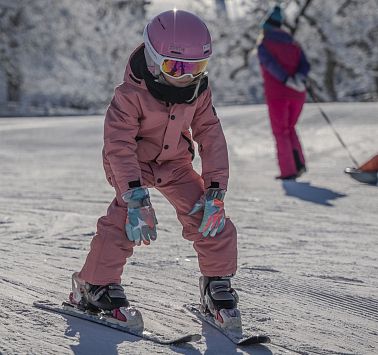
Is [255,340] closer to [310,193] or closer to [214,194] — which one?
[214,194]

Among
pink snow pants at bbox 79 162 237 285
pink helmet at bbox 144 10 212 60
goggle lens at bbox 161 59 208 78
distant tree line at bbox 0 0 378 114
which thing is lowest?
pink snow pants at bbox 79 162 237 285

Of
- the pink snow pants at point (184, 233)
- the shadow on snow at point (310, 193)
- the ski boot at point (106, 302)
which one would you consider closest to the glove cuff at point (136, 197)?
the pink snow pants at point (184, 233)

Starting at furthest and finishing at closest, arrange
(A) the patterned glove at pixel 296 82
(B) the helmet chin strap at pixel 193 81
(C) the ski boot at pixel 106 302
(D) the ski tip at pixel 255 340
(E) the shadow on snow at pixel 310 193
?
(A) the patterned glove at pixel 296 82
(E) the shadow on snow at pixel 310 193
(B) the helmet chin strap at pixel 193 81
(C) the ski boot at pixel 106 302
(D) the ski tip at pixel 255 340

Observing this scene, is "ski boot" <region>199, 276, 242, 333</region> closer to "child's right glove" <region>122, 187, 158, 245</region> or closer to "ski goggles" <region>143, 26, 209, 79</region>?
"child's right glove" <region>122, 187, 158, 245</region>

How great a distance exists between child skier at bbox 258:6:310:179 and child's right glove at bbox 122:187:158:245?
5260 mm

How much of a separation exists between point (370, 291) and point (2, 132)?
12.2 meters

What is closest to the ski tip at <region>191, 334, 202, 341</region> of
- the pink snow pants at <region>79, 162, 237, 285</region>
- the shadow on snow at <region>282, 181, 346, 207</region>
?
the pink snow pants at <region>79, 162, 237, 285</region>

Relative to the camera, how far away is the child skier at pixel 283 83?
8.38m

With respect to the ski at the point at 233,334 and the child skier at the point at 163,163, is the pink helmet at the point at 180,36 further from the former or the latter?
the ski at the point at 233,334

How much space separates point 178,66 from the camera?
3.37m

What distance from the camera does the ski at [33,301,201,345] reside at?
3.12 metres

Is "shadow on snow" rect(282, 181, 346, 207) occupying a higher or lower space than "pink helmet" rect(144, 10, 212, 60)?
lower

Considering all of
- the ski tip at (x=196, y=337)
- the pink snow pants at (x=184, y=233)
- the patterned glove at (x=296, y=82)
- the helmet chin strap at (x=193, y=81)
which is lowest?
the ski tip at (x=196, y=337)

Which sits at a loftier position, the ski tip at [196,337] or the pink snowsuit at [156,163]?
the pink snowsuit at [156,163]
